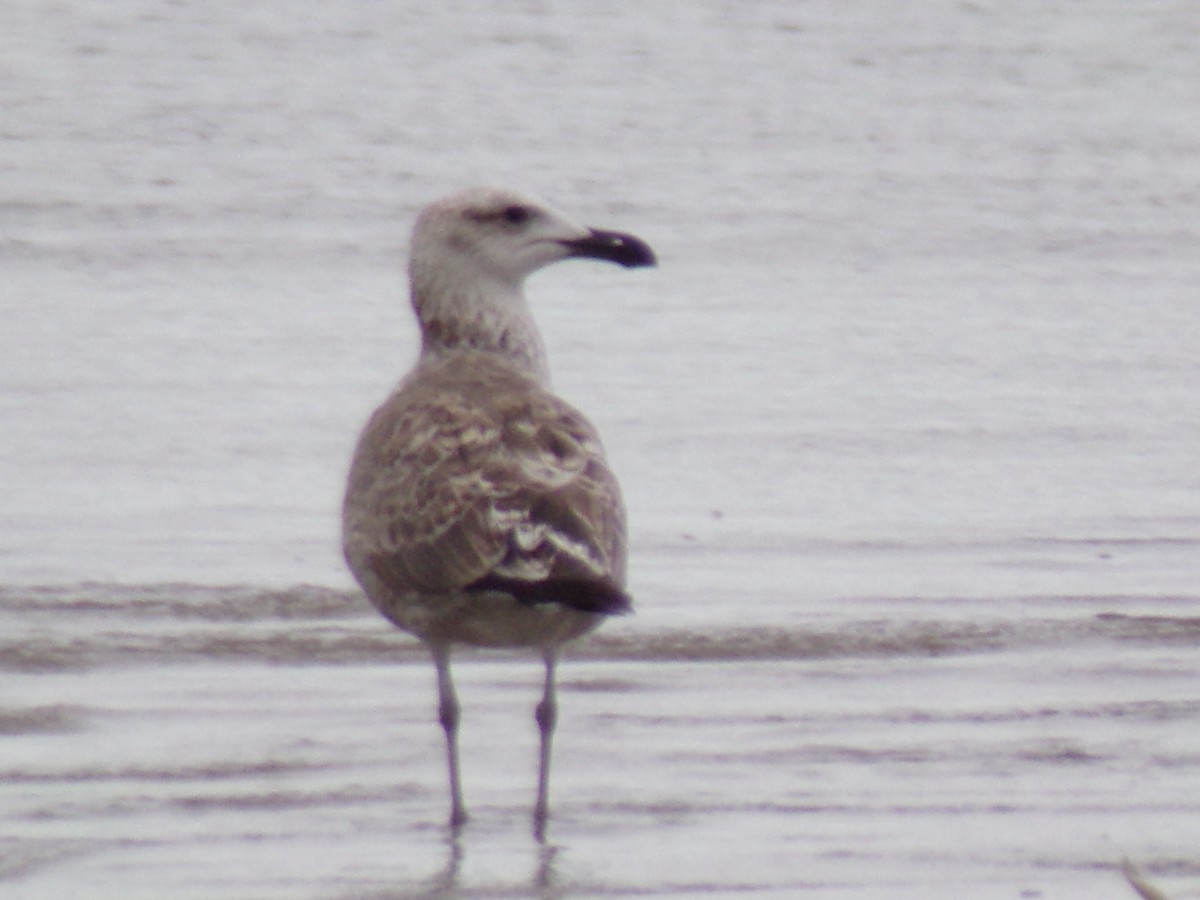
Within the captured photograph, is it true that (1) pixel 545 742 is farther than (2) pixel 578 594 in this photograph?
Yes

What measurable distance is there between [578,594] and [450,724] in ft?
2.32

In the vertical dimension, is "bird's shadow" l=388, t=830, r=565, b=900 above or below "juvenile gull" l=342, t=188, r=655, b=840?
below

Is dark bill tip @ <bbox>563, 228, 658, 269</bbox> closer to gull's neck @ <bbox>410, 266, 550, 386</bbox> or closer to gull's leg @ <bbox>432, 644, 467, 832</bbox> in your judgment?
gull's neck @ <bbox>410, 266, 550, 386</bbox>

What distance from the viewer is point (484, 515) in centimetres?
618

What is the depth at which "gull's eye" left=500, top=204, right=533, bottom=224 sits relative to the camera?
7609mm

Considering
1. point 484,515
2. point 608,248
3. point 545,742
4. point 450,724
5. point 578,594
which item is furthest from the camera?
point 608,248

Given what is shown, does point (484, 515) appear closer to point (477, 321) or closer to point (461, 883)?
point (461, 883)

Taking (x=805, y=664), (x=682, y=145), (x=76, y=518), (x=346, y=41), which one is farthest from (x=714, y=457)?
(x=346, y=41)

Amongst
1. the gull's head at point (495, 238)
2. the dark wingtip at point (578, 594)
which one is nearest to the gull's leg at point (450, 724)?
the dark wingtip at point (578, 594)

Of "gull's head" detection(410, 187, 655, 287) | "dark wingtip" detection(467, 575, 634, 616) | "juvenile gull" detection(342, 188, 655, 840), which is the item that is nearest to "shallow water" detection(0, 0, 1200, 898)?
"juvenile gull" detection(342, 188, 655, 840)

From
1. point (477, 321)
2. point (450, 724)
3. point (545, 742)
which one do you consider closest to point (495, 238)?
point (477, 321)

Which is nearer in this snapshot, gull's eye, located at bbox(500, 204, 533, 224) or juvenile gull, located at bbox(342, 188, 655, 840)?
juvenile gull, located at bbox(342, 188, 655, 840)

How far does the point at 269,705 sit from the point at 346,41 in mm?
15734

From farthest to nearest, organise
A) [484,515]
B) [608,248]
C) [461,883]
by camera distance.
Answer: [608,248] < [484,515] < [461,883]
